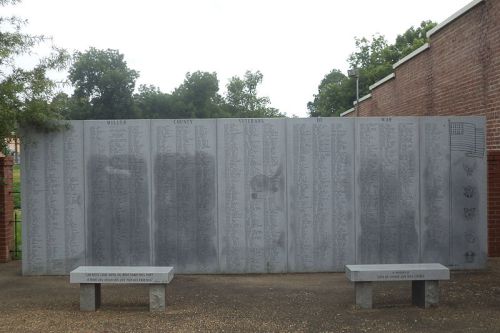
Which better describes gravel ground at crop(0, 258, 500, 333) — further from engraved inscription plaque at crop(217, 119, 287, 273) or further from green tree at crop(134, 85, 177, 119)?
green tree at crop(134, 85, 177, 119)

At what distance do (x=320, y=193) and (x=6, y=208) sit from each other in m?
5.61

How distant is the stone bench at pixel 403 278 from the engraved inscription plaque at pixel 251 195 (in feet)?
7.95

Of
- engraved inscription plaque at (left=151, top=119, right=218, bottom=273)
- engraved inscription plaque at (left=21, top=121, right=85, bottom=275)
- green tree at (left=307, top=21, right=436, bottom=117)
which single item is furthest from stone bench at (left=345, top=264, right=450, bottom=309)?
green tree at (left=307, top=21, right=436, bottom=117)

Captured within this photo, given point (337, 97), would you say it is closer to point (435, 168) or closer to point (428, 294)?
point (435, 168)

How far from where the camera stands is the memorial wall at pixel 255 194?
911 centimetres

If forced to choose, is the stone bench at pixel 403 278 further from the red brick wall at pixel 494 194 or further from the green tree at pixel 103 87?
the green tree at pixel 103 87

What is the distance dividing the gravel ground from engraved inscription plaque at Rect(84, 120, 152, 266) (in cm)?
105

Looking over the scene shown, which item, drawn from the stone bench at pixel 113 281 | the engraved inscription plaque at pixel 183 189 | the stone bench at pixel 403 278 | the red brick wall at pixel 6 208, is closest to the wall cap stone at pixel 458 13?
the engraved inscription plaque at pixel 183 189

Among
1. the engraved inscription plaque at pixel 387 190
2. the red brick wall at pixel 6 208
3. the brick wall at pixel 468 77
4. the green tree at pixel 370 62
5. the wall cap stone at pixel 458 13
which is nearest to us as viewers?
the engraved inscription plaque at pixel 387 190

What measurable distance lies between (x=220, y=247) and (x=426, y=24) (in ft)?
137

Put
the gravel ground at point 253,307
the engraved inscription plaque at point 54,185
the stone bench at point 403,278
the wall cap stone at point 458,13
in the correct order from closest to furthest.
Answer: the gravel ground at point 253,307
the stone bench at point 403,278
the engraved inscription plaque at point 54,185
the wall cap stone at point 458,13

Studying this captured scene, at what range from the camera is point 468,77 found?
12203 millimetres

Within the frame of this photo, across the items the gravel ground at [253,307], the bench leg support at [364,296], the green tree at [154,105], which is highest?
the green tree at [154,105]

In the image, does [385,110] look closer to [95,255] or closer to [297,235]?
[297,235]
